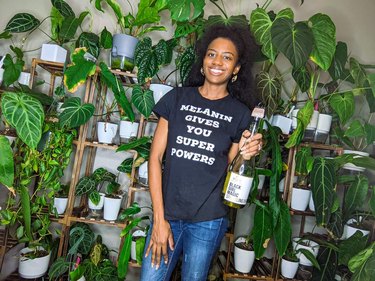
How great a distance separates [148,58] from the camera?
140cm

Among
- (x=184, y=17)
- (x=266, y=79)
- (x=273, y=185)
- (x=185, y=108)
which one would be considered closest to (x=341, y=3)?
(x=266, y=79)

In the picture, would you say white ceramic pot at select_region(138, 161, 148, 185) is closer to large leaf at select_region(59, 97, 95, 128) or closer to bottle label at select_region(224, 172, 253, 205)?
large leaf at select_region(59, 97, 95, 128)

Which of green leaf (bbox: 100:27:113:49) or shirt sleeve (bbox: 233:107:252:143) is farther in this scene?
green leaf (bbox: 100:27:113:49)

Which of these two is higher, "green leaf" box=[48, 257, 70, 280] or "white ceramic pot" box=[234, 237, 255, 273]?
"white ceramic pot" box=[234, 237, 255, 273]

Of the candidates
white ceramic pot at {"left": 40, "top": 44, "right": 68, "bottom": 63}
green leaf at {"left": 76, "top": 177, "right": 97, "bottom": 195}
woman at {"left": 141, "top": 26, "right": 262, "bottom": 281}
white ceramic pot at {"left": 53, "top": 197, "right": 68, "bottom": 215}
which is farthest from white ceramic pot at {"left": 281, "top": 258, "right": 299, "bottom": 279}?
white ceramic pot at {"left": 40, "top": 44, "right": 68, "bottom": 63}

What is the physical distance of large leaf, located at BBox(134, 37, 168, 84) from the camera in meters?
1.40

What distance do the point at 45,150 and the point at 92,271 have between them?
66 centimetres

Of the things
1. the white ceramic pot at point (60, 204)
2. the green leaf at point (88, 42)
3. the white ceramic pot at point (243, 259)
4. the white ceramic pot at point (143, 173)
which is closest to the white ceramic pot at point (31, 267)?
the white ceramic pot at point (60, 204)

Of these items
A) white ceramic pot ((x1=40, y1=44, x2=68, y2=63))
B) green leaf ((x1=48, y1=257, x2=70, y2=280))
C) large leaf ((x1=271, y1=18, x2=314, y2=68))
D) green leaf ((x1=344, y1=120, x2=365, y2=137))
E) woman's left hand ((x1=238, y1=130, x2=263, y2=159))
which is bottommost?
green leaf ((x1=48, y1=257, x2=70, y2=280))

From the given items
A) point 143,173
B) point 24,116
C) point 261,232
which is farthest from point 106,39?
point 261,232

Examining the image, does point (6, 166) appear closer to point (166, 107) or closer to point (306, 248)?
point (166, 107)

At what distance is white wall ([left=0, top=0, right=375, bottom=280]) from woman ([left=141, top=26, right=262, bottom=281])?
0.90 meters

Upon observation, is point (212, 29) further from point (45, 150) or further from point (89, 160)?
point (89, 160)

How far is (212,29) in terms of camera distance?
1.17 metres
